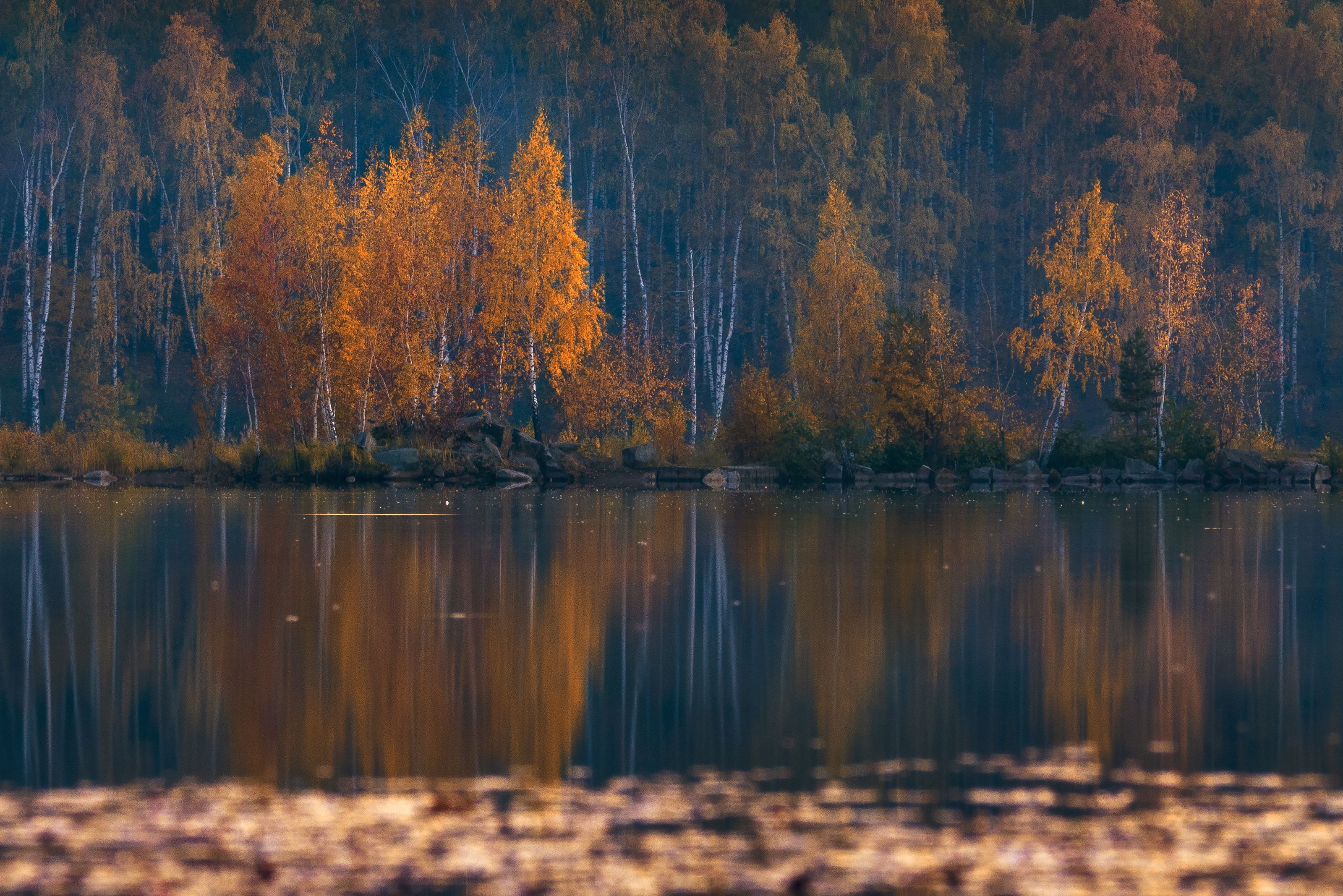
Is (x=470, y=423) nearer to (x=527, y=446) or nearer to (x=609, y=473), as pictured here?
(x=527, y=446)

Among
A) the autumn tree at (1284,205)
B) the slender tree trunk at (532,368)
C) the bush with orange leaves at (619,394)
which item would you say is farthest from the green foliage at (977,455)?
the autumn tree at (1284,205)

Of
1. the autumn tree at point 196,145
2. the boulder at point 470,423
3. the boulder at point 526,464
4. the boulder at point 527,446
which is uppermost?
the autumn tree at point 196,145

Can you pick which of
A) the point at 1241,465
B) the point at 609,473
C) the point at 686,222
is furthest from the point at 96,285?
the point at 1241,465

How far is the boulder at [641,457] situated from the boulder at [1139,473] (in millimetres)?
14708

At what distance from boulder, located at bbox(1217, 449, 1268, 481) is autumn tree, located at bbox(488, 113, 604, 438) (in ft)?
69.2

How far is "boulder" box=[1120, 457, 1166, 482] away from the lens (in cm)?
5091

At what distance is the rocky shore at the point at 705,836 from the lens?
5.45 metres

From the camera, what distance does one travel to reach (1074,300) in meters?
A: 58.6

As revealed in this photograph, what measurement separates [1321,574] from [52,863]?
14.3m

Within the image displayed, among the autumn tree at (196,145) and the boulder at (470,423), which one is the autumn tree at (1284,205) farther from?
the autumn tree at (196,145)

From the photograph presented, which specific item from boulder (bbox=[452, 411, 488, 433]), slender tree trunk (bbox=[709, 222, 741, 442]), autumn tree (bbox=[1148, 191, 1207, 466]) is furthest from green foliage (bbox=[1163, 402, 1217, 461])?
boulder (bbox=[452, 411, 488, 433])

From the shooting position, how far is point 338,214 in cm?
4944

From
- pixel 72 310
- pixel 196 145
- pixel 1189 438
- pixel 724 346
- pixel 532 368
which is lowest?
pixel 1189 438

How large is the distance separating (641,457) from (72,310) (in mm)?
26831
